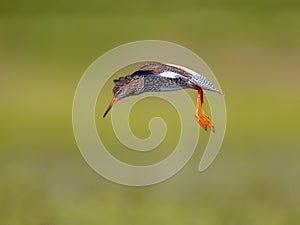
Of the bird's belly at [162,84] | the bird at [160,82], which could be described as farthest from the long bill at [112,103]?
the bird's belly at [162,84]

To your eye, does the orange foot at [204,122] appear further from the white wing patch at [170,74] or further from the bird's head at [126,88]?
the bird's head at [126,88]

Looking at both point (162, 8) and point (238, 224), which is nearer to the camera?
point (238, 224)

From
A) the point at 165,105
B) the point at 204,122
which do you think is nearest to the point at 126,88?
the point at 165,105

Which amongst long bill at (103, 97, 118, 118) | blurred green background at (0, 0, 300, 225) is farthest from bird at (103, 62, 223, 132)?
blurred green background at (0, 0, 300, 225)

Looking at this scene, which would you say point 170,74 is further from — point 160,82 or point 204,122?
point 204,122

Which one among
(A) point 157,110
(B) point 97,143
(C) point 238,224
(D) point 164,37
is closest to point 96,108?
(B) point 97,143

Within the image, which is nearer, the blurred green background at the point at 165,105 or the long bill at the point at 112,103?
the blurred green background at the point at 165,105

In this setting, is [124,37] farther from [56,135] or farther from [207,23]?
[56,135]
